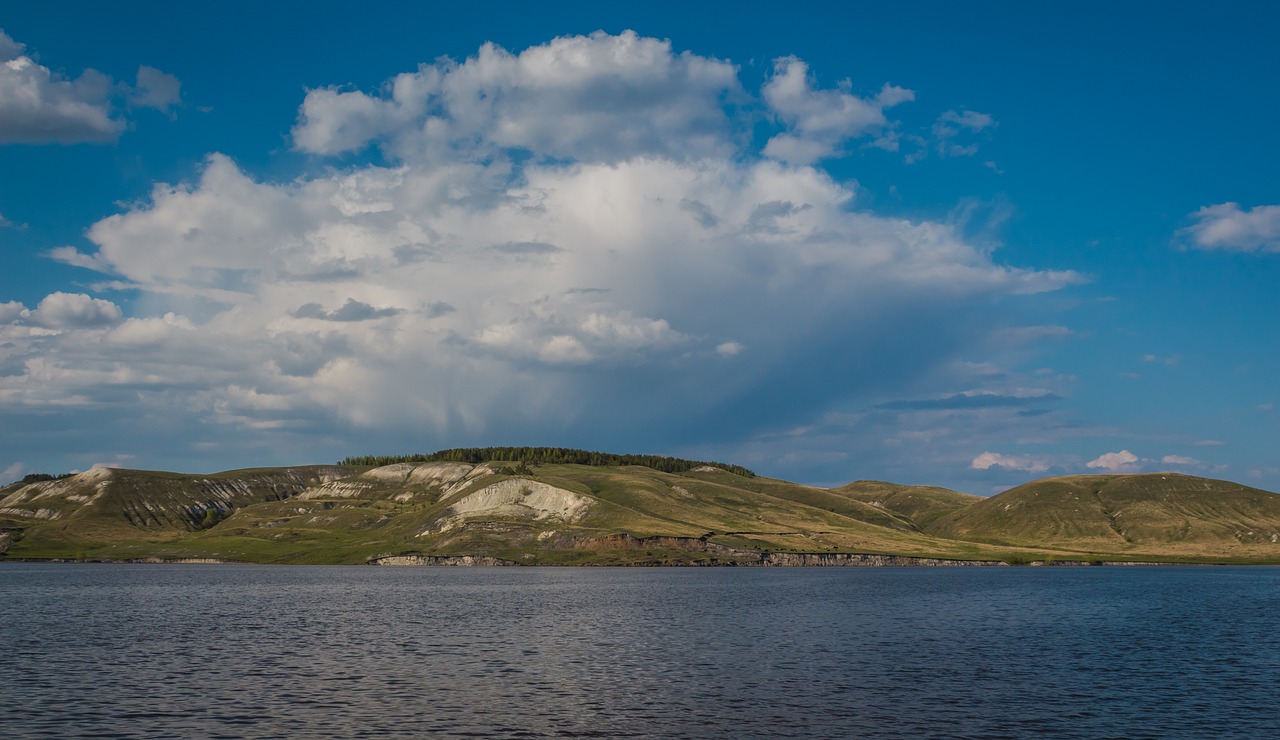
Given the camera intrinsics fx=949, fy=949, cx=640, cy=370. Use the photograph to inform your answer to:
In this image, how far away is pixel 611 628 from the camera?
10288 centimetres

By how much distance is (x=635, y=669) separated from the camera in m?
72.0

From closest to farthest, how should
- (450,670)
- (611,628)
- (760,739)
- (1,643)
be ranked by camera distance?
1. (760,739)
2. (450,670)
3. (1,643)
4. (611,628)

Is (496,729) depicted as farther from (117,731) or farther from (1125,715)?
(1125,715)

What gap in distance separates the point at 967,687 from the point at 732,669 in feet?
56.5

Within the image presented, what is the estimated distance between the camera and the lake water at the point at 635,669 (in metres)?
51.7

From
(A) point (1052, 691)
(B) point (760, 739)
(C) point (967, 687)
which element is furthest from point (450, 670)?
(A) point (1052, 691)

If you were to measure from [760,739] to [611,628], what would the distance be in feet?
186

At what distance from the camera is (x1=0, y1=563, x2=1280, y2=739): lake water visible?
51656 millimetres

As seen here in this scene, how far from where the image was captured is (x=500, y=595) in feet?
514

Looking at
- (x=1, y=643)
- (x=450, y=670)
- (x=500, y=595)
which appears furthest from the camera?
(x=500, y=595)

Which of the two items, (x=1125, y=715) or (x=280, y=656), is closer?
(x=1125, y=715)

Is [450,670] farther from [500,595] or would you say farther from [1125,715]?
[500,595]

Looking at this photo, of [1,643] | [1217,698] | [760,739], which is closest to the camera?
[760,739]

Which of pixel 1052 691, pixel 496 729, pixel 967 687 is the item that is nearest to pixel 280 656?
pixel 496 729
